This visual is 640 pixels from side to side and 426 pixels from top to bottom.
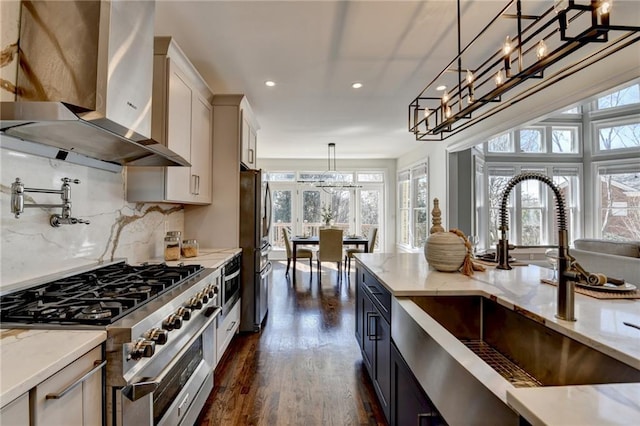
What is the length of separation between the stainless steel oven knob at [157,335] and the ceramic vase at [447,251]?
159cm

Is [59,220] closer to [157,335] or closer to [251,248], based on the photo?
[157,335]

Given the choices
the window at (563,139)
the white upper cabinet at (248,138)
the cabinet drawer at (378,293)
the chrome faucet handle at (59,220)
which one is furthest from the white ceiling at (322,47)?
the window at (563,139)

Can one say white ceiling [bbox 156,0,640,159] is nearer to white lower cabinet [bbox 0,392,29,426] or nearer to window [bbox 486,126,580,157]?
white lower cabinet [bbox 0,392,29,426]

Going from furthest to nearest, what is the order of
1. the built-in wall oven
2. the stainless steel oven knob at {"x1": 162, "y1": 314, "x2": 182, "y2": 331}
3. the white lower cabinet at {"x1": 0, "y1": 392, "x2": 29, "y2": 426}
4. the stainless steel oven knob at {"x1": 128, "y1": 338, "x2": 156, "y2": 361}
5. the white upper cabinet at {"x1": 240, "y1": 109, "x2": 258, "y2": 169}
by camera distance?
the white upper cabinet at {"x1": 240, "y1": 109, "x2": 258, "y2": 169} < the built-in wall oven < the stainless steel oven knob at {"x1": 162, "y1": 314, "x2": 182, "y2": 331} < the stainless steel oven knob at {"x1": 128, "y1": 338, "x2": 156, "y2": 361} < the white lower cabinet at {"x1": 0, "y1": 392, "x2": 29, "y2": 426}

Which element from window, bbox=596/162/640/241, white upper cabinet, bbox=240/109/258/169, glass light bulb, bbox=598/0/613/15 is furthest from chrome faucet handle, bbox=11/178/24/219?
window, bbox=596/162/640/241

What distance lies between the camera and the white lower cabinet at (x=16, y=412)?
0.65 m

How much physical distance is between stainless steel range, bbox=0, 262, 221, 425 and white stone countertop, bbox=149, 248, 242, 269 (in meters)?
0.31

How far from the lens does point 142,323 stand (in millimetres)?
1068

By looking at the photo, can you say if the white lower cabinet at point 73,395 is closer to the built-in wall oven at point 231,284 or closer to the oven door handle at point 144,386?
the oven door handle at point 144,386

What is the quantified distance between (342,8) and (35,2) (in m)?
1.64

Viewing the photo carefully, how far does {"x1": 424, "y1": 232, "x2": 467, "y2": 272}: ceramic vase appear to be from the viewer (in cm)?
186

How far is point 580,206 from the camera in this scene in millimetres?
5520

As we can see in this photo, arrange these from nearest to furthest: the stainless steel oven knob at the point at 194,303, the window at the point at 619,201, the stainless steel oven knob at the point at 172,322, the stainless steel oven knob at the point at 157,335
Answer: the stainless steel oven knob at the point at 157,335 → the stainless steel oven knob at the point at 172,322 → the stainless steel oven knob at the point at 194,303 → the window at the point at 619,201

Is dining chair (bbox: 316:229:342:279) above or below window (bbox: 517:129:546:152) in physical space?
below
